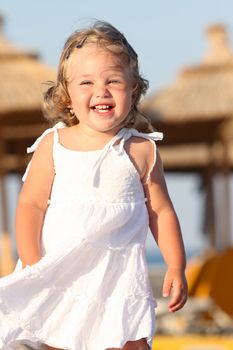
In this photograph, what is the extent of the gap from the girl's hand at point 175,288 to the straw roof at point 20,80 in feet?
30.8

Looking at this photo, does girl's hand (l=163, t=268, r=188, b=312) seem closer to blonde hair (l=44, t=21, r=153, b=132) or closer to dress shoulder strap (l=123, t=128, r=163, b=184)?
dress shoulder strap (l=123, t=128, r=163, b=184)

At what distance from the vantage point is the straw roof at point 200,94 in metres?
15.2

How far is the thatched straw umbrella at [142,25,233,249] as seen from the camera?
15078 millimetres

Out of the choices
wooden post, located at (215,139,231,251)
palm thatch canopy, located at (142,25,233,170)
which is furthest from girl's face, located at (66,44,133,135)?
wooden post, located at (215,139,231,251)

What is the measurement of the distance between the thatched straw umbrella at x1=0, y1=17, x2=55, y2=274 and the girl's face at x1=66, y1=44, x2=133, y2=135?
28.8 feet

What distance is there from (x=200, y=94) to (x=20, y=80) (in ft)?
11.8

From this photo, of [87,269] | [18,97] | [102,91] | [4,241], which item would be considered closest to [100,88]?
[102,91]

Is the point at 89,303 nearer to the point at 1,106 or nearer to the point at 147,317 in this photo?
the point at 147,317

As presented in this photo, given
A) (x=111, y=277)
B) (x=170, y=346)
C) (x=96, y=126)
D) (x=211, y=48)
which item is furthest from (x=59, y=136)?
(x=211, y=48)

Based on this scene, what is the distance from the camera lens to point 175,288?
10.9 feet

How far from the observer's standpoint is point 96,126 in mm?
3371

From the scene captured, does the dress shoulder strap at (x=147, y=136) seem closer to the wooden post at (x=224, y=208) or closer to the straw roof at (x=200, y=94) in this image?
the straw roof at (x=200, y=94)

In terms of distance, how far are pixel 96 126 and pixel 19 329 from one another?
618mm

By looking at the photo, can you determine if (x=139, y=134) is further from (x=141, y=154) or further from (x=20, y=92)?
(x=20, y=92)
